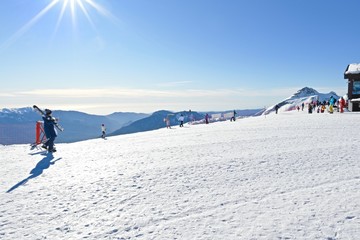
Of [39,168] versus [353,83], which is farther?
[353,83]

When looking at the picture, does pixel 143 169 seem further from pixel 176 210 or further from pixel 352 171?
pixel 352 171

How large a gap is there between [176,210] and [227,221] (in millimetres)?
977

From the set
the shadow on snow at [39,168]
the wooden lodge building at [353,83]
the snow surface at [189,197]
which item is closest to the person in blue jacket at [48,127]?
the shadow on snow at [39,168]

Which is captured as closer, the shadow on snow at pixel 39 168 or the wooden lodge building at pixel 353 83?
the shadow on snow at pixel 39 168

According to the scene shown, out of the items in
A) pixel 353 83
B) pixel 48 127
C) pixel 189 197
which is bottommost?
pixel 189 197

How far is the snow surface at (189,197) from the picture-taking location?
158 inches

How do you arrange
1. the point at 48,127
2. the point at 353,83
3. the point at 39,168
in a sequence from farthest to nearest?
the point at 353,83 → the point at 48,127 → the point at 39,168

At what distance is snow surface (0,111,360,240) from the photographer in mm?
4016

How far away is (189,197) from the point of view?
17.3ft

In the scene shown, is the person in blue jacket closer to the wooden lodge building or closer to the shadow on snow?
the shadow on snow

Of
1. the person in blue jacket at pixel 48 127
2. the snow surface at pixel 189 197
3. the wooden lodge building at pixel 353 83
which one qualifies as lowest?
the snow surface at pixel 189 197

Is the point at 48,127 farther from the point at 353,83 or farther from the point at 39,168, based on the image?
the point at 353,83

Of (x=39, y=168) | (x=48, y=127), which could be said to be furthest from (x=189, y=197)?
(x=48, y=127)

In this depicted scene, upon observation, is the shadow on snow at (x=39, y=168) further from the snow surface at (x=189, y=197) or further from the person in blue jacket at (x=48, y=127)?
the person in blue jacket at (x=48, y=127)
